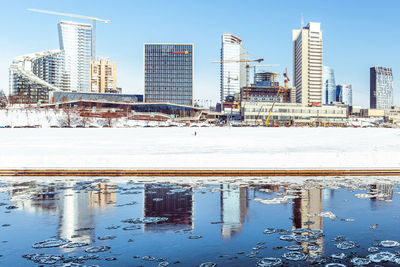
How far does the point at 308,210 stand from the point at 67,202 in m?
11.0

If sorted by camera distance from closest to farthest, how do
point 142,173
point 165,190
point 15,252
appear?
1. point 15,252
2. point 165,190
3. point 142,173

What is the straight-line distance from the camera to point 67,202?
57.1 ft

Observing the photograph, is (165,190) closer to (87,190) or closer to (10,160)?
(87,190)

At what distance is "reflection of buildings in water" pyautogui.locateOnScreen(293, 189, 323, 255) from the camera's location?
13.3 meters

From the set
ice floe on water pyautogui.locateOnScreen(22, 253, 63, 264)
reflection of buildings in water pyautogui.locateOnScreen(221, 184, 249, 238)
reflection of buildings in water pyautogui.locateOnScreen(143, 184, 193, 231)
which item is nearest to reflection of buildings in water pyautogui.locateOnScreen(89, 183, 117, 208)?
reflection of buildings in water pyautogui.locateOnScreen(143, 184, 193, 231)

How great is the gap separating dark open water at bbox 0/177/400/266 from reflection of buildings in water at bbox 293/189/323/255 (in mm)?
40

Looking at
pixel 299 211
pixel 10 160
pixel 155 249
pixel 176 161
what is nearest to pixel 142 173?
pixel 176 161

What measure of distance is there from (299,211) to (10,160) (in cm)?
2346

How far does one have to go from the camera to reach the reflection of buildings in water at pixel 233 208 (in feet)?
43.7

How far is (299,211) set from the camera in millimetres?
15680

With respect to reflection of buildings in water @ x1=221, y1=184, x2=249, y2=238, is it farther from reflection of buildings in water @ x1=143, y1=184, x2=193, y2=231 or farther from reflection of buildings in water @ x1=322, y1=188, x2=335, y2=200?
reflection of buildings in water @ x1=322, y1=188, x2=335, y2=200

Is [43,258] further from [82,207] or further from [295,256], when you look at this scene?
[295,256]

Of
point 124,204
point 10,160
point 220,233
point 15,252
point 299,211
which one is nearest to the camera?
point 15,252

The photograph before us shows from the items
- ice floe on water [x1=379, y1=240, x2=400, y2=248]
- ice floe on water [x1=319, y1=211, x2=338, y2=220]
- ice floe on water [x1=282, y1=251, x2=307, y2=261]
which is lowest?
ice floe on water [x1=282, y1=251, x2=307, y2=261]
